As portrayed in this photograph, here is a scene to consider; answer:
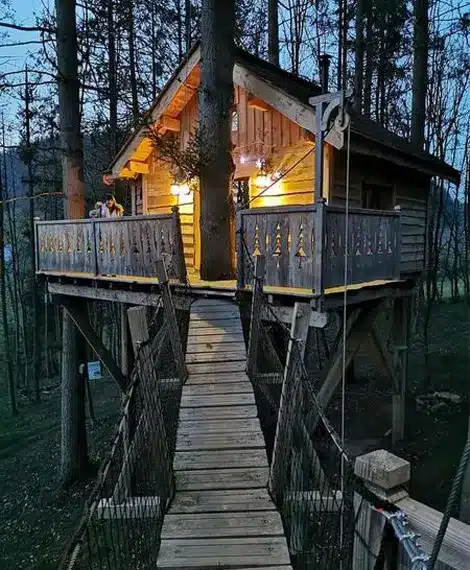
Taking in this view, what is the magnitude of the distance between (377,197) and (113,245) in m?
5.68

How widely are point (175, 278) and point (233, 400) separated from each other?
8.60ft

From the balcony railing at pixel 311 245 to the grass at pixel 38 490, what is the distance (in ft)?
19.3

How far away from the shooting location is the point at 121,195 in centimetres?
1966

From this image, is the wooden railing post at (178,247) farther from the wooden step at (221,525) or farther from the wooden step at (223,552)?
the wooden step at (223,552)

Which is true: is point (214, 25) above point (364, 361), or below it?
above

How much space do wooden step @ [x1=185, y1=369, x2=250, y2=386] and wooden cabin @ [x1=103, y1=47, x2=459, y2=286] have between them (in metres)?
3.79

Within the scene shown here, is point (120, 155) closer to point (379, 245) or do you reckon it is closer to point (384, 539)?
point (379, 245)

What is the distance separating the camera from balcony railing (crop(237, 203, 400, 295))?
5.12 meters

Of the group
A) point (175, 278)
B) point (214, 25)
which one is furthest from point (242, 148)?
point (175, 278)

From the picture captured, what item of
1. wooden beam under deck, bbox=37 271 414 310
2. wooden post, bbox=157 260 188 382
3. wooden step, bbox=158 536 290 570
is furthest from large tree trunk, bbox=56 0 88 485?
wooden step, bbox=158 536 290 570

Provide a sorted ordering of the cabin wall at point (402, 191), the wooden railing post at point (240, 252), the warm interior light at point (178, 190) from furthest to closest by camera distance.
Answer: the warm interior light at point (178, 190) → the cabin wall at point (402, 191) → the wooden railing post at point (240, 252)

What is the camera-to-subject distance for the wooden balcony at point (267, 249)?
17.2 feet

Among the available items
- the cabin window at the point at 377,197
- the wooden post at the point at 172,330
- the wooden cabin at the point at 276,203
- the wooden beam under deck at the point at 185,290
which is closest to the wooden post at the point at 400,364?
the wooden cabin at the point at 276,203

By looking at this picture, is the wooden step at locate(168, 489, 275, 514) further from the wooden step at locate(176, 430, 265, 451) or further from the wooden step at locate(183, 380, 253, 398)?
the wooden step at locate(183, 380, 253, 398)
